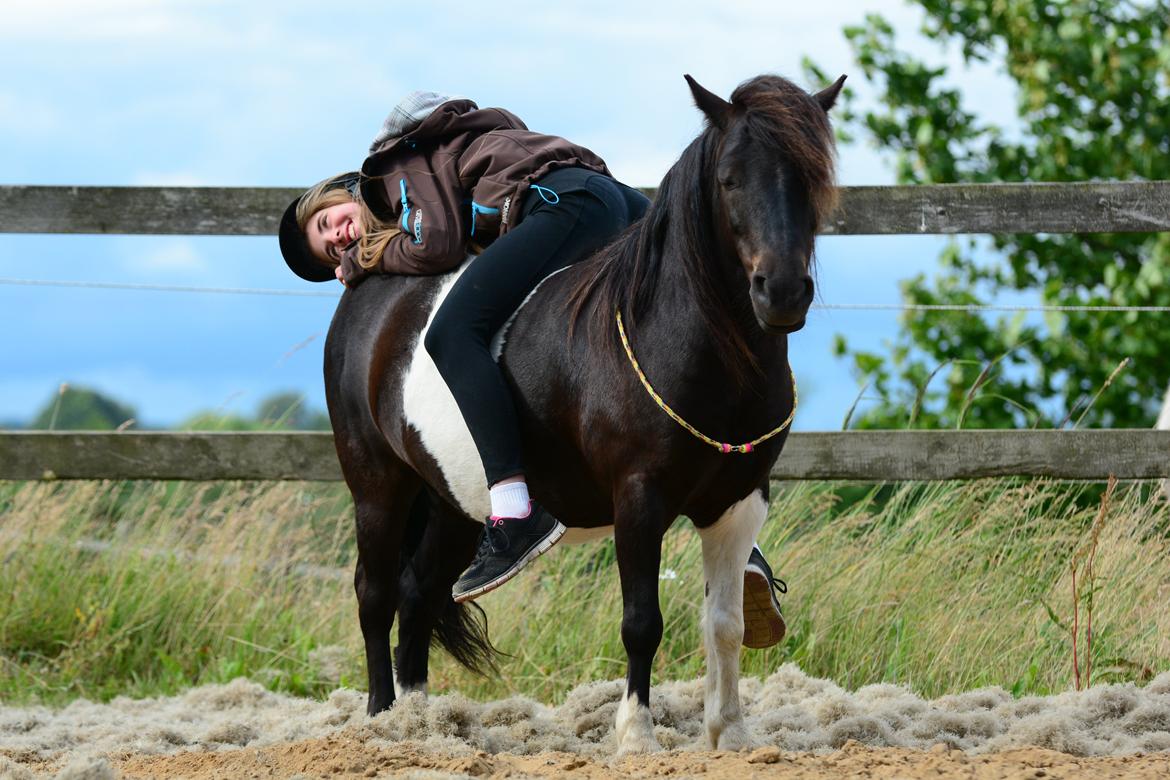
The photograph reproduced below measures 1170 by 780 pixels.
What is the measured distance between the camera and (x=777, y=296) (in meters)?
2.82

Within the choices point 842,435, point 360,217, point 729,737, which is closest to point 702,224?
point 729,737

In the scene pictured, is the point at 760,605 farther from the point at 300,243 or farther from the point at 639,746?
the point at 300,243

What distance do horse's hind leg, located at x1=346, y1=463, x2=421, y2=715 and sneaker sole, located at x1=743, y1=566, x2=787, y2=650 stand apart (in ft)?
3.87

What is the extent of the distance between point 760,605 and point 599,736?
66 centimetres

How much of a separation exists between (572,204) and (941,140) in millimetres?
6177

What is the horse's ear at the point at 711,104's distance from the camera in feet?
10.1

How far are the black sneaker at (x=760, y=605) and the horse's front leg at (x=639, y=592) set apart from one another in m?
0.59

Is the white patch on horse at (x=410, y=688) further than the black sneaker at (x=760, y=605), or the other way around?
the white patch on horse at (x=410, y=688)

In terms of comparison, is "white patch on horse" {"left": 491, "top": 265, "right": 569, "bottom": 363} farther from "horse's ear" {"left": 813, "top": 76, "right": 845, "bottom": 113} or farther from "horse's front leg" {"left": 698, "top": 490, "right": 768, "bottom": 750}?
"horse's ear" {"left": 813, "top": 76, "right": 845, "bottom": 113}

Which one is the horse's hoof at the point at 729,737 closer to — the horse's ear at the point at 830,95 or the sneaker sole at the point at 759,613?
the sneaker sole at the point at 759,613

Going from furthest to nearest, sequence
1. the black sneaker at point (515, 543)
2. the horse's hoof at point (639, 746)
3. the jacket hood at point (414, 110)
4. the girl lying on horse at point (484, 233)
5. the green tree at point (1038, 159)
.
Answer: the green tree at point (1038, 159), the jacket hood at point (414, 110), the black sneaker at point (515, 543), the girl lying on horse at point (484, 233), the horse's hoof at point (639, 746)

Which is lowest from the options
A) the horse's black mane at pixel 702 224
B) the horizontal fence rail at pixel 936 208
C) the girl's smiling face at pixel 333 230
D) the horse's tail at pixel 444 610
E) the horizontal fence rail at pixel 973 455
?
the horse's tail at pixel 444 610

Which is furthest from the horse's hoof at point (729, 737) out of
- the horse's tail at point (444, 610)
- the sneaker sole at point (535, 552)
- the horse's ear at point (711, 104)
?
the horse's ear at point (711, 104)

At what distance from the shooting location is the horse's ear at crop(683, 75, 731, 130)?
3064 millimetres
